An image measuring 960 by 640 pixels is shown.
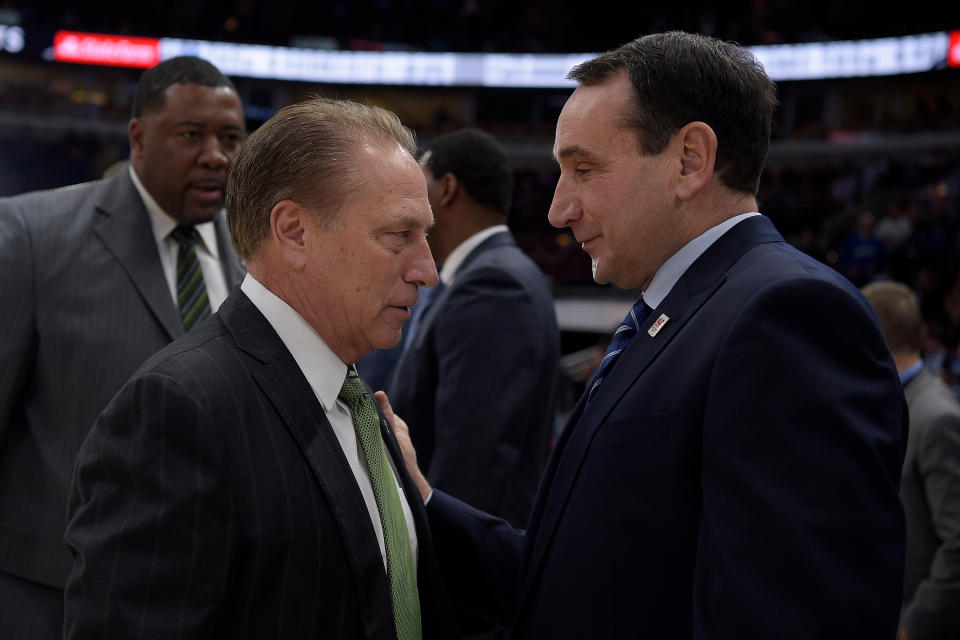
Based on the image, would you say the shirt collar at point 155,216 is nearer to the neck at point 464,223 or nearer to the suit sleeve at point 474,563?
the suit sleeve at point 474,563

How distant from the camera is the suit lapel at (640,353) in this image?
138cm

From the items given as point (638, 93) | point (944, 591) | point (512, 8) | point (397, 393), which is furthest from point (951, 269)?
point (512, 8)

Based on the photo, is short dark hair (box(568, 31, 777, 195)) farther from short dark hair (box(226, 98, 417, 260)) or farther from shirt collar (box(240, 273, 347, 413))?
shirt collar (box(240, 273, 347, 413))

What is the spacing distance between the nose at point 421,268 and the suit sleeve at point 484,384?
1.11 metres

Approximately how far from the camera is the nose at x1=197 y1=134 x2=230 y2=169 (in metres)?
2.14

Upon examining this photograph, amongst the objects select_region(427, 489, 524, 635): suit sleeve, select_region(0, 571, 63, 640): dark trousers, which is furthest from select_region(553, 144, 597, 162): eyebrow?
select_region(0, 571, 63, 640): dark trousers

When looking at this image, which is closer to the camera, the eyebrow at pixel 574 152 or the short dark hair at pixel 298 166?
the short dark hair at pixel 298 166

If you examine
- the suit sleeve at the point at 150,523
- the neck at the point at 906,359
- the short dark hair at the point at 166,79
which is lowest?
the neck at the point at 906,359

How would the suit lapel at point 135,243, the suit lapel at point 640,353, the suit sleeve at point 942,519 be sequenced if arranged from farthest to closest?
the suit sleeve at point 942,519 < the suit lapel at point 135,243 < the suit lapel at point 640,353

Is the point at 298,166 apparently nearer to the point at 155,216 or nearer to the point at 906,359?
the point at 155,216

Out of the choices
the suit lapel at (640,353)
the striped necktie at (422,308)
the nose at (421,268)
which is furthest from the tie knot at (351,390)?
the striped necktie at (422,308)

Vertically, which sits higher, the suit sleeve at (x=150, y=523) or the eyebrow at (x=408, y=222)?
the eyebrow at (x=408, y=222)

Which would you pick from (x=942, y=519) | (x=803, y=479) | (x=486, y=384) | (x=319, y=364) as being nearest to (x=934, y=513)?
(x=942, y=519)

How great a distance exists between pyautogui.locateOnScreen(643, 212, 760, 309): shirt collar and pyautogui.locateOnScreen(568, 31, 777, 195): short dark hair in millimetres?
69
